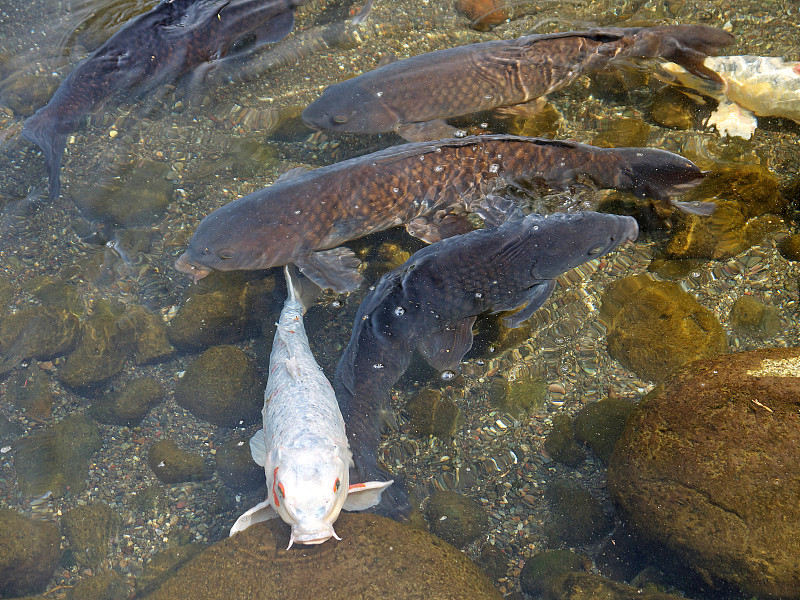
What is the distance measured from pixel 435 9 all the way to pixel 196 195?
3832 mm

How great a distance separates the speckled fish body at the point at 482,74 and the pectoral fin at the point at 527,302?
7.04ft

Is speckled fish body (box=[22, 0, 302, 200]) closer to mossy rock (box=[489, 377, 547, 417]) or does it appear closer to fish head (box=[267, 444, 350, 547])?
fish head (box=[267, 444, 350, 547])

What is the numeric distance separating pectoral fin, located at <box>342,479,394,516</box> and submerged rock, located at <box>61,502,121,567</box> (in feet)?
7.45

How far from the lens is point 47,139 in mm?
5414

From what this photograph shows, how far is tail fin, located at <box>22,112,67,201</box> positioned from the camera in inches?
212

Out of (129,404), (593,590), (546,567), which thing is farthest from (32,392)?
(593,590)

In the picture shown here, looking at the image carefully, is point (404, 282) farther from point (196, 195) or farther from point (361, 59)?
point (361, 59)

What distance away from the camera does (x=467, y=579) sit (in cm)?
368

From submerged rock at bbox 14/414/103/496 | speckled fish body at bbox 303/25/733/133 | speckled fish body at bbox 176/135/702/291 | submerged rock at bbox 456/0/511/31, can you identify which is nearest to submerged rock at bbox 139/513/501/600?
submerged rock at bbox 14/414/103/496

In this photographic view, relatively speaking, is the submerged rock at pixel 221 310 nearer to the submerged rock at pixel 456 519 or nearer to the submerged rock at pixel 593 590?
the submerged rock at pixel 456 519

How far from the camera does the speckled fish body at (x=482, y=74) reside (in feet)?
17.8

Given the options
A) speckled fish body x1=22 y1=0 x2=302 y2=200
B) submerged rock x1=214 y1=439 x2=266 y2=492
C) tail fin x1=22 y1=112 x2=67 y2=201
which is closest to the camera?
submerged rock x1=214 y1=439 x2=266 y2=492

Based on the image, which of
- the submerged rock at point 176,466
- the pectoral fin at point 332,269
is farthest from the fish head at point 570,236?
the submerged rock at point 176,466

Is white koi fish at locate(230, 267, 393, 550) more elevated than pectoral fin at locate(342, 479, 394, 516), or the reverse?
white koi fish at locate(230, 267, 393, 550)
